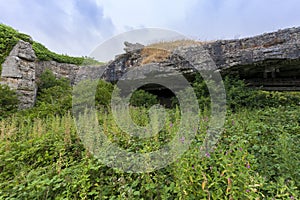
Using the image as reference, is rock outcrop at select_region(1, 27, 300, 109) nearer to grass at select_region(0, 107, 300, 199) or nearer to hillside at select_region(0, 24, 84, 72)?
hillside at select_region(0, 24, 84, 72)

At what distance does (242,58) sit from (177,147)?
5005 millimetres

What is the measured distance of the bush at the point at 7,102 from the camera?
21.0 feet

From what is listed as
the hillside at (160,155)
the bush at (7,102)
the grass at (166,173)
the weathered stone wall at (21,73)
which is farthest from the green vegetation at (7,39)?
the grass at (166,173)

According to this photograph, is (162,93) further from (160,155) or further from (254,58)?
(160,155)

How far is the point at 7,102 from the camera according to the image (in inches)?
264

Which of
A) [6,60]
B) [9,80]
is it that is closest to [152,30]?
[9,80]

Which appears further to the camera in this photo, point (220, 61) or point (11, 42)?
point (11, 42)

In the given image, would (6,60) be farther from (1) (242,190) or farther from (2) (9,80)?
(1) (242,190)

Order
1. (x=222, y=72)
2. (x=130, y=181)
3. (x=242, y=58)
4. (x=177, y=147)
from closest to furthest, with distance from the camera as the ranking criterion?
(x=130, y=181) → (x=177, y=147) → (x=242, y=58) → (x=222, y=72)

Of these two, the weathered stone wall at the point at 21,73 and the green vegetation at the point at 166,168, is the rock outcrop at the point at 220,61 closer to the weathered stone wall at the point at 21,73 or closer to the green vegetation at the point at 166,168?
the weathered stone wall at the point at 21,73

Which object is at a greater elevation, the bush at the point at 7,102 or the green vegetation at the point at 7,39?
the green vegetation at the point at 7,39

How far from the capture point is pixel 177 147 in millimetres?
1859

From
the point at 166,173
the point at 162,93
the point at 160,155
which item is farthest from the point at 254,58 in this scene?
the point at 166,173

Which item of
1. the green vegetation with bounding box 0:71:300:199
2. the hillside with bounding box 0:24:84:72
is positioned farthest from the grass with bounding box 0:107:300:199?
the hillside with bounding box 0:24:84:72
